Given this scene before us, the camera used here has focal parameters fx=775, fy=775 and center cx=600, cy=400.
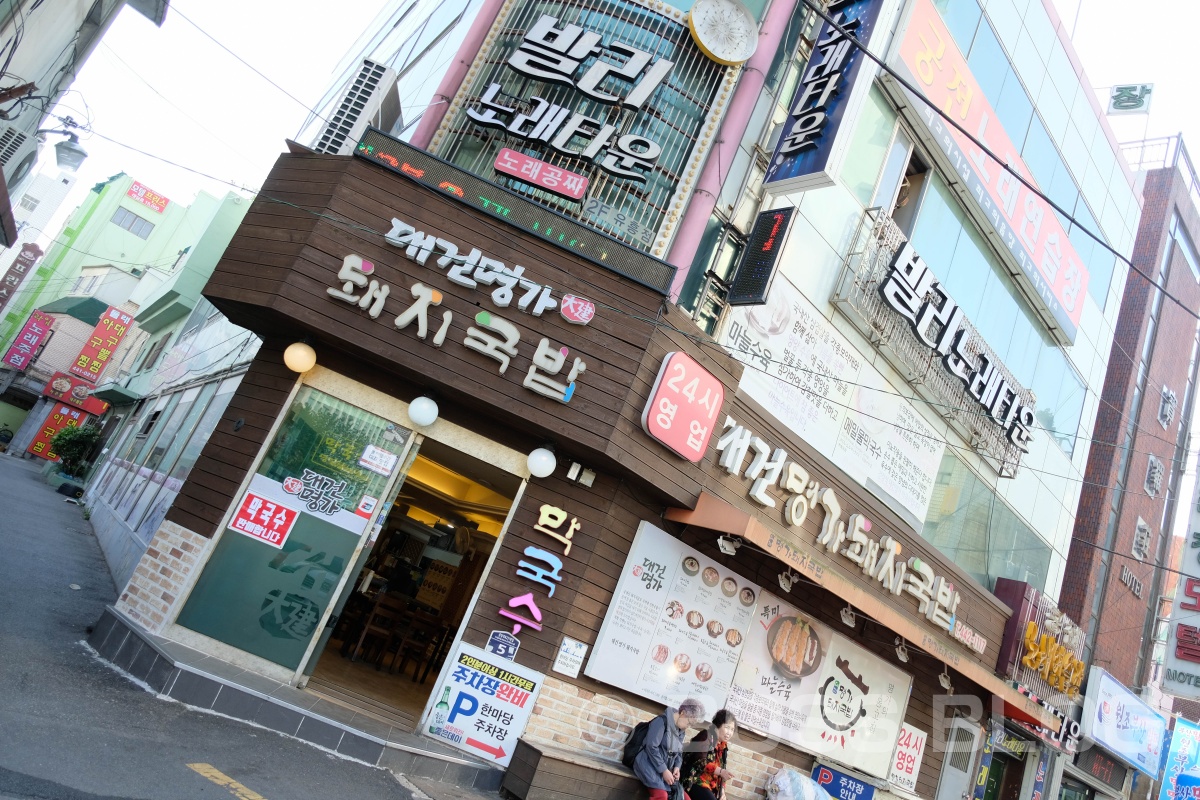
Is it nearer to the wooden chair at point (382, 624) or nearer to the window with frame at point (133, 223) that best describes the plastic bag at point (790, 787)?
the wooden chair at point (382, 624)

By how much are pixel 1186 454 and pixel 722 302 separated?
2226cm

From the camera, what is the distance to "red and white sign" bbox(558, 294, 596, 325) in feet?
28.1

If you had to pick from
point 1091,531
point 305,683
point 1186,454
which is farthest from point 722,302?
point 1186,454

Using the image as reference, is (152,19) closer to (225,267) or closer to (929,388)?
(225,267)

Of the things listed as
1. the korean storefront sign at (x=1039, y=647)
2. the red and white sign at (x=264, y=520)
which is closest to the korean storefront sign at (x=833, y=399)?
the korean storefront sign at (x=1039, y=647)

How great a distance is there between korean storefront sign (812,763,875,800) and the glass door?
7729 millimetres

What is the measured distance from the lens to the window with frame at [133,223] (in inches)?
1951

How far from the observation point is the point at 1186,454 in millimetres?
24438

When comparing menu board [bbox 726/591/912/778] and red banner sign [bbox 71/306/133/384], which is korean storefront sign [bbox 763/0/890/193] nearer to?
menu board [bbox 726/591/912/778]

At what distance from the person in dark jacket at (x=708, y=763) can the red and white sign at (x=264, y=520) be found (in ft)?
16.7

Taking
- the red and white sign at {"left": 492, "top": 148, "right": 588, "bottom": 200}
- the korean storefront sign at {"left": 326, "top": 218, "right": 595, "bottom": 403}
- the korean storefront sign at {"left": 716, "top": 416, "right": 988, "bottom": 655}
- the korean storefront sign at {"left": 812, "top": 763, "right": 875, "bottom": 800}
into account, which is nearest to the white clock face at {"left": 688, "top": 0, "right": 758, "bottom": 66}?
the red and white sign at {"left": 492, "top": 148, "right": 588, "bottom": 200}

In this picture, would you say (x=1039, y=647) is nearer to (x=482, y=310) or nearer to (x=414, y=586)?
(x=414, y=586)

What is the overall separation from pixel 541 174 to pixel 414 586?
8.02 metres

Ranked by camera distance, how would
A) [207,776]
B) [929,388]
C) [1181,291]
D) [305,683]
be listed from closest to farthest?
[207,776], [305,683], [929,388], [1181,291]
